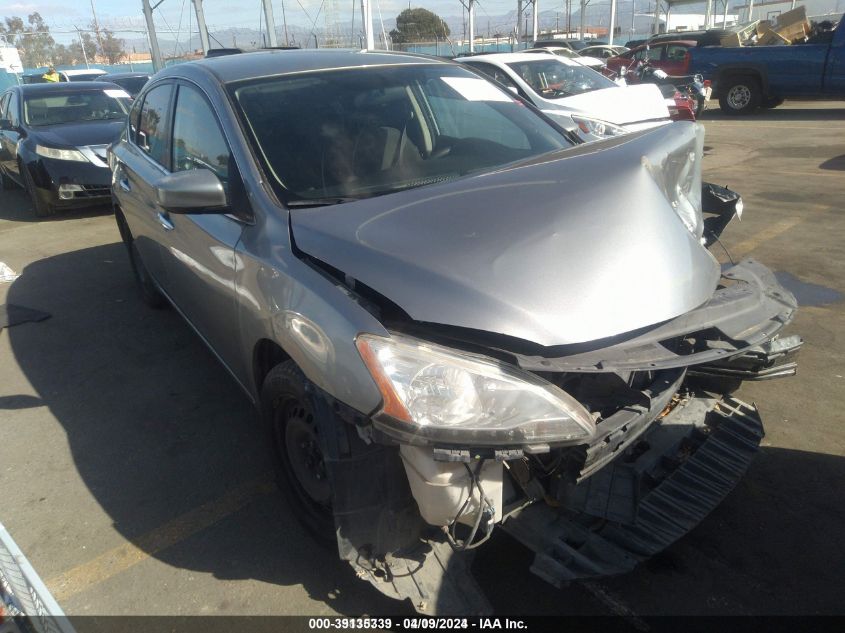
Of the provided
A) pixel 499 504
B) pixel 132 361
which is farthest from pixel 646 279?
pixel 132 361

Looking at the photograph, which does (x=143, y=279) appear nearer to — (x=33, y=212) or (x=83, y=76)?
(x=33, y=212)

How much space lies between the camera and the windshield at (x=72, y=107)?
362 inches

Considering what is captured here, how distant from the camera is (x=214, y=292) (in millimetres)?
2990

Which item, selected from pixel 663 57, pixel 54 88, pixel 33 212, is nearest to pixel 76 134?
pixel 33 212

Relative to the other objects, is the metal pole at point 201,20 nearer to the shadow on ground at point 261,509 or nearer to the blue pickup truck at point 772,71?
the blue pickup truck at point 772,71

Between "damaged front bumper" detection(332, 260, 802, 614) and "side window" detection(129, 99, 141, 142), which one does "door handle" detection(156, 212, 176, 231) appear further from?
"damaged front bumper" detection(332, 260, 802, 614)

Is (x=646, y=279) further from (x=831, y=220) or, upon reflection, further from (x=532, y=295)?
(x=831, y=220)

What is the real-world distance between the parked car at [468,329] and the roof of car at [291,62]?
0.10 m

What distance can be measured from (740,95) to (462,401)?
1554 centimetres

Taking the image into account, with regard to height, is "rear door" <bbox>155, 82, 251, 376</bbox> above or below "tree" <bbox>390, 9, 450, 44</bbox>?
below

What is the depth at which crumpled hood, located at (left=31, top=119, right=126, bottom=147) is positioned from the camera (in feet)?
27.2

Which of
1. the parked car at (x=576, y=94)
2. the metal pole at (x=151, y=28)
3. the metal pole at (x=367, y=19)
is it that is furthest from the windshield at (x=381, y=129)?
the metal pole at (x=151, y=28)

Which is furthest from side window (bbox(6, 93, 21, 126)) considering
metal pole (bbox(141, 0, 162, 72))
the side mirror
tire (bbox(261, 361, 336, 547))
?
metal pole (bbox(141, 0, 162, 72))

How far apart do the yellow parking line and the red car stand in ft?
50.3
